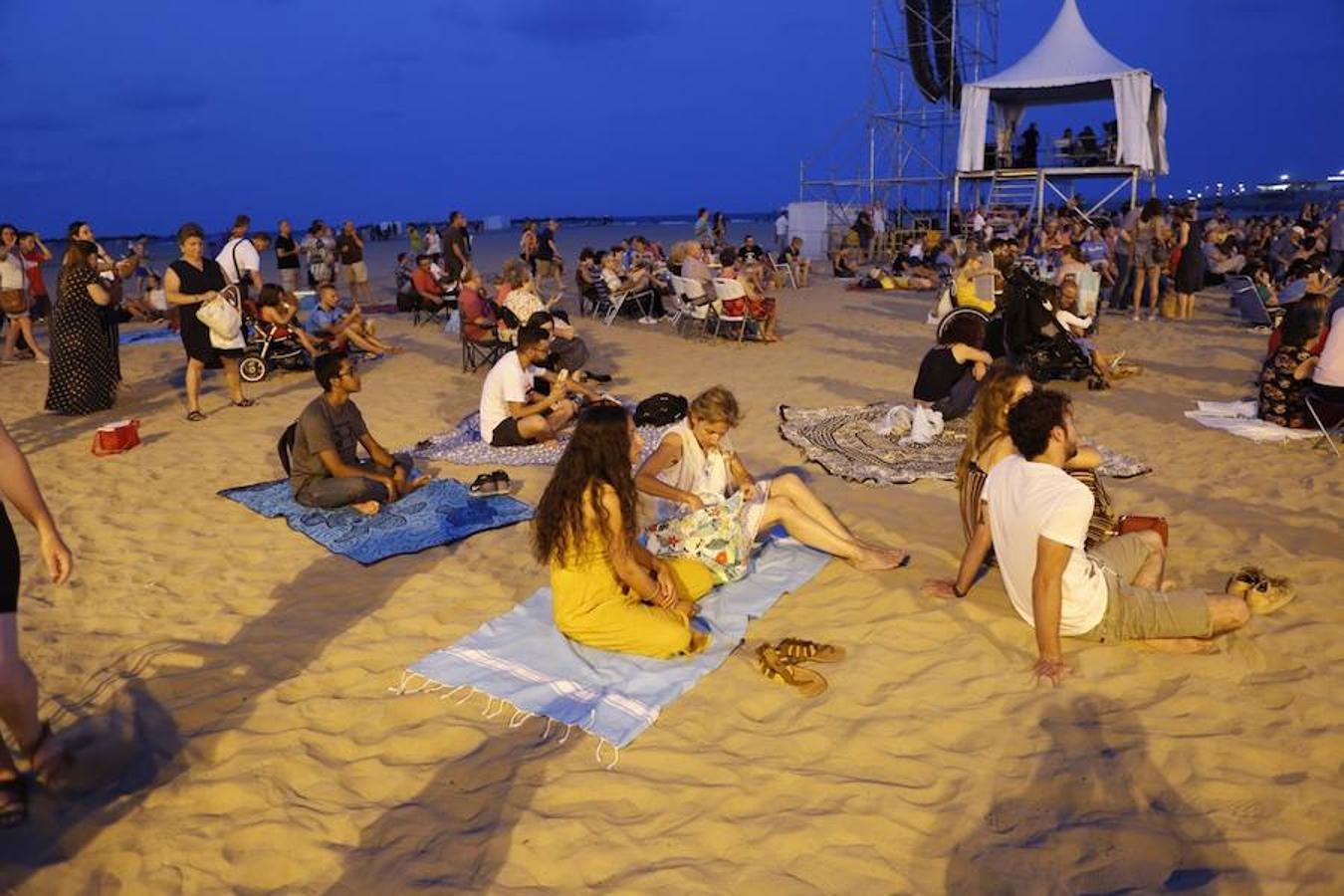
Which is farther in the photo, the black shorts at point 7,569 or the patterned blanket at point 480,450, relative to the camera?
the patterned blanket at point 480,450

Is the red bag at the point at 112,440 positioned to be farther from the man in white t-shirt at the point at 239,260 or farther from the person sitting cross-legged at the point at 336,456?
the man in white t-shirt at the point at 239,260

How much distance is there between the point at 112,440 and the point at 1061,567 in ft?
22.3

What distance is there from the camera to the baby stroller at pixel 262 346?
31.1 feet

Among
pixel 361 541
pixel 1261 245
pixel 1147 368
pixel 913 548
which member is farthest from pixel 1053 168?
pixel 361 541

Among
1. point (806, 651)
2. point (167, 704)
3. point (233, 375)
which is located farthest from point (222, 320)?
point (806, 651)

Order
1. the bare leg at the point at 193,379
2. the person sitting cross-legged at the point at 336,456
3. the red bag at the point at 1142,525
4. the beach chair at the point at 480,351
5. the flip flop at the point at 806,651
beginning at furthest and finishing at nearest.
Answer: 1. the beach chair at the point at 480,351
2. the bare leg at the point at 193,379
3. the person sitting cross-legged at the point at 336,456
4. the red bag at the point at 1142,525
5. the flip flop at the point at 806,651

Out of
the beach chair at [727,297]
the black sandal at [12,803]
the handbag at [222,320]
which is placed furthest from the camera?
the beach chair at [727,297]

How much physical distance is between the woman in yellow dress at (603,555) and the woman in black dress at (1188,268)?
11.5m

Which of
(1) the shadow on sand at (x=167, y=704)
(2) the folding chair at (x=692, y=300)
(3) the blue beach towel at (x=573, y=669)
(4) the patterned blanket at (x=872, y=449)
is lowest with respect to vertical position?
(1) the shadow on sand at (x=167, y=704)

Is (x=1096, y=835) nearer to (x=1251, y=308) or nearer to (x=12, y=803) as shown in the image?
(x=12, y=803)

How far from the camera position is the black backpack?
7652mm

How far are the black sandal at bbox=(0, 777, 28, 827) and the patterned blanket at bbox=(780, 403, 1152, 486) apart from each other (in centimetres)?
473

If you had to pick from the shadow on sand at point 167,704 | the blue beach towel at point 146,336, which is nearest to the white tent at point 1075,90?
the blue beach towel at point 146,336

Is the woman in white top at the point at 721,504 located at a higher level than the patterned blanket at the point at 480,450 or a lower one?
higher
